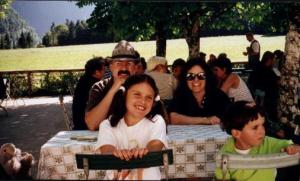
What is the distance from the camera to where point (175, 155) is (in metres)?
3.40

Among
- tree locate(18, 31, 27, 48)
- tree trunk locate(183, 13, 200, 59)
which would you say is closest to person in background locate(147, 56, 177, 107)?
tree trunk locate(183, 13, 200, 59)

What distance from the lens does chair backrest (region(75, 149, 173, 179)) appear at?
7.16 ft

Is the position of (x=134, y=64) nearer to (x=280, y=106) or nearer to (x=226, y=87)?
(x=226, y=87)

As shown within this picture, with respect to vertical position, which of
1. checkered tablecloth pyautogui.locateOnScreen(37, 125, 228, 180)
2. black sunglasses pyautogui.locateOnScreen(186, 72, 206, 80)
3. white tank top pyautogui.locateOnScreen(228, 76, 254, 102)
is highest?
black sunglasses pyautogui.locateOnScreen(186, 72, 206, 80)

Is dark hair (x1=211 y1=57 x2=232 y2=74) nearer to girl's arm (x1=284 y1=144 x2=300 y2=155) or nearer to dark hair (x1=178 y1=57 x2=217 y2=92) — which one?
dark hair (x1=178 y1=57 x2=217 y2=92)

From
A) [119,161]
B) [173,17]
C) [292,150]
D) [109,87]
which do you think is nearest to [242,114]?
[292,150]

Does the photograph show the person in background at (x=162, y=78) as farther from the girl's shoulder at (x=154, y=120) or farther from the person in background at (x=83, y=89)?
the girl's shoulder at (x=154, y=120)

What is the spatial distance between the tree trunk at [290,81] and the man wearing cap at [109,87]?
312 centimetres

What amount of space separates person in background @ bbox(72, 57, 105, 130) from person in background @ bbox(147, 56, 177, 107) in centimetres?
129

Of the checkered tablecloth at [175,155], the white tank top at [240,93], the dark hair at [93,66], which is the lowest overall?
the checkered tablecloth at [175,155]

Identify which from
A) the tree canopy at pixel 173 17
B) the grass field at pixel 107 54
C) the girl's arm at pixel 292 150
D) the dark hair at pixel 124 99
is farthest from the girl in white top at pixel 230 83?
the grass field at pixel 107 54

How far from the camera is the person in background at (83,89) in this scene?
191 inches

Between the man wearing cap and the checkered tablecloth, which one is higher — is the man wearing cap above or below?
above

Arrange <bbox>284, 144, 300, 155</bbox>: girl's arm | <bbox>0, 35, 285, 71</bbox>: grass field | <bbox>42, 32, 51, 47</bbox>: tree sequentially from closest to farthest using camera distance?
<bbox>284, 144, 300, 155</bbox>: girl's arm → <bbox>0, 35, 285, 71</bbox>: grass field → <bbox>42, 32, 51, 47</bbox>: tree
